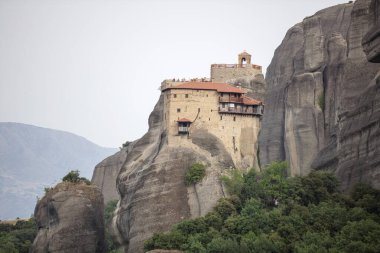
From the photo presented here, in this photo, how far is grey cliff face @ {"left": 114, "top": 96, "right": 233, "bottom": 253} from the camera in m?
106

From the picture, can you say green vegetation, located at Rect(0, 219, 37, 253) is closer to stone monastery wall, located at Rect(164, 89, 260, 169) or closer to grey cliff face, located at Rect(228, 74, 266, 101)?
stone monastery wall, located at Rect(164, 89, 260, 169)

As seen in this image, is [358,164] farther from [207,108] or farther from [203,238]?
[207,108]

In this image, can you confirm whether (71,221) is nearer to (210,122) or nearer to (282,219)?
(210,122)

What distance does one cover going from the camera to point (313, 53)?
112688 millimetres

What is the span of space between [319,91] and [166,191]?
709 inches

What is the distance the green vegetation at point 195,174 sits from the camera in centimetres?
10638

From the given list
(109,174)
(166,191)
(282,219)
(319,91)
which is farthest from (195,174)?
(109,174)

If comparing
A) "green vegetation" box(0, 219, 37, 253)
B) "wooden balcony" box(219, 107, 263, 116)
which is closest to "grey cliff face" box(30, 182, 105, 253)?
"green vegetation" box(0, 219, 37, 253)

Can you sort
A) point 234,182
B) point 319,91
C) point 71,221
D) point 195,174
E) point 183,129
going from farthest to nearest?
point 71,221 < point 319,91 < point 183,129 < point 195,174 < point 234,182

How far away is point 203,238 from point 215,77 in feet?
101

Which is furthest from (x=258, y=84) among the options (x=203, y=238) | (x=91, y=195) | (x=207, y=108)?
(x=203, y=238)

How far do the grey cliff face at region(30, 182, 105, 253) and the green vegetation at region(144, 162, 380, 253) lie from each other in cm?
1437

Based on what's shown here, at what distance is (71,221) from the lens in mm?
112062

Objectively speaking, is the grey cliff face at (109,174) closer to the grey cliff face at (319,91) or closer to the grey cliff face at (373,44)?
the grey cliff face at (319,91)
